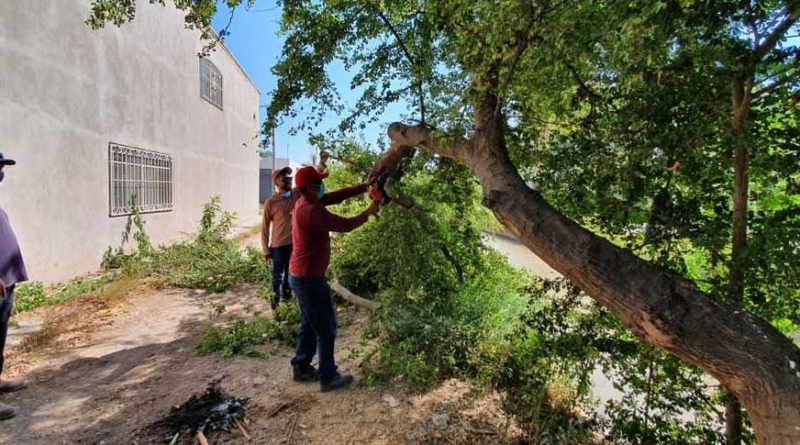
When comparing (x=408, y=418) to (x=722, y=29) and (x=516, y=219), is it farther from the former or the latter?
(x=722, y=29)

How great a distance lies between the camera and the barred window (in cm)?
751

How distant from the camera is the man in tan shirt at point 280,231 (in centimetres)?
493

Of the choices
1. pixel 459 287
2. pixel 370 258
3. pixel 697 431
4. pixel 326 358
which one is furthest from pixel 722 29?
pixel 370 258

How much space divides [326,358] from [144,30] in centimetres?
840

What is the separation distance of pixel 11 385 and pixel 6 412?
0.54 meters

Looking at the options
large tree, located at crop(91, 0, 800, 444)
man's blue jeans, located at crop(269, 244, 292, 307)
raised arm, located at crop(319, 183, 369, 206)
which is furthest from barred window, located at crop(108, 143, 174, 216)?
large tree, located at crop(91, 0, 800, 444)

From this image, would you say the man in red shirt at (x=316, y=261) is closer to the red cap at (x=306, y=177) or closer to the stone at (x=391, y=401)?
the red cap at (x=306, y=177)

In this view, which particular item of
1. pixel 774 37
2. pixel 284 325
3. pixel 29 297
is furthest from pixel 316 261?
pixel 29 297

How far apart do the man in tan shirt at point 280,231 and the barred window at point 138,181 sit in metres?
4.21

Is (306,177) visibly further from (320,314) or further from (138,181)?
(138,181)

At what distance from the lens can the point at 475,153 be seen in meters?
2.94

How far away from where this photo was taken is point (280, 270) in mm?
5035

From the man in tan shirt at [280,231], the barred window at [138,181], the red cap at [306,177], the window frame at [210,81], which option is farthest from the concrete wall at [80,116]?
the red cap at [306,177]

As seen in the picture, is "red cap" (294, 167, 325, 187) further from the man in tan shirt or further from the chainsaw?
the man in tan shirt
